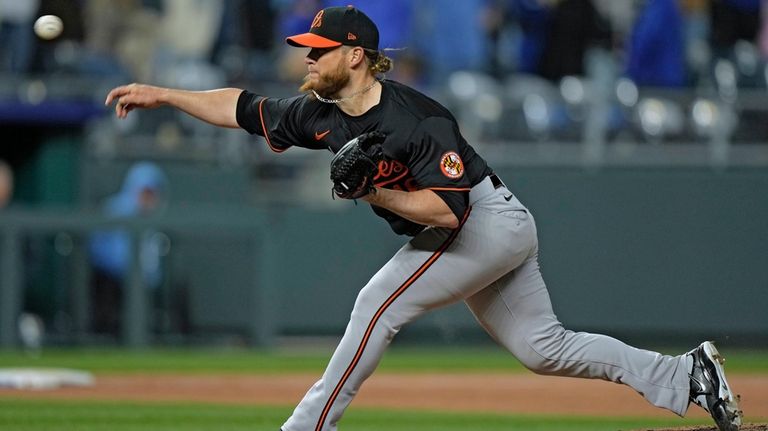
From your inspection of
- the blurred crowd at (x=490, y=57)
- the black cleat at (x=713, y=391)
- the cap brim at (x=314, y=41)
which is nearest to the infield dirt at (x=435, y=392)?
the black cleat at (x=713, y=391)

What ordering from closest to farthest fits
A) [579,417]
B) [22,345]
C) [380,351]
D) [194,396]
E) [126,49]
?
1. [380,351]
2. [579,417]
3. [194,396]
4. [22,345]
5. [126,49]

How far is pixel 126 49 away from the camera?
14.1m

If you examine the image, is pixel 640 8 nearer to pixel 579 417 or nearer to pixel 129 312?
pixel 129 312

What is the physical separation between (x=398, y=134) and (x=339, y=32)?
47 centimetres

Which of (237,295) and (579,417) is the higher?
(579,417)

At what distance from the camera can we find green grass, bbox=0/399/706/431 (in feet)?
25.3

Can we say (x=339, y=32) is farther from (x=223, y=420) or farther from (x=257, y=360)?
(x=257, y=360)

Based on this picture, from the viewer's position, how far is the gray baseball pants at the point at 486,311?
5418mm

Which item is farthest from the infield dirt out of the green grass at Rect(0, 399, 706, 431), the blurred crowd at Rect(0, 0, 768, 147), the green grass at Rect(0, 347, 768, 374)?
the blurred crowd at Rect(0, 0, 768, 147)

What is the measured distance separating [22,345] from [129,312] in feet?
3.38

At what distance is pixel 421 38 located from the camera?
47.2 ft

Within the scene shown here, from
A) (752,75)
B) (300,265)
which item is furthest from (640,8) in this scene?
(300,265)

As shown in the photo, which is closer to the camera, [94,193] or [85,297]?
[85,297]

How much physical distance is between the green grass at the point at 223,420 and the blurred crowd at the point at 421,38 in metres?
5.59
